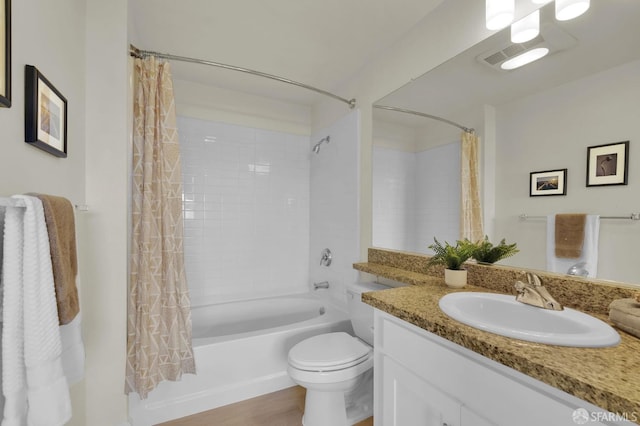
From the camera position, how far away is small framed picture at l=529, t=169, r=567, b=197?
1.01 metres

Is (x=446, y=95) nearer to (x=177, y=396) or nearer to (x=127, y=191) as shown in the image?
(x=127, y=191)

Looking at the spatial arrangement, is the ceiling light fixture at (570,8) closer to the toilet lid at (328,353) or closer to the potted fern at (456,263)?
Result: the potted fern at (456,263)

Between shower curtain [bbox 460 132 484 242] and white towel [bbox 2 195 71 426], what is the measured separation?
1.63m

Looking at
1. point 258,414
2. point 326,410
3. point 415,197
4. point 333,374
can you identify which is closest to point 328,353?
point 333,374

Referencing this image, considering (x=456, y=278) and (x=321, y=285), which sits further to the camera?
(x=321, y=285)

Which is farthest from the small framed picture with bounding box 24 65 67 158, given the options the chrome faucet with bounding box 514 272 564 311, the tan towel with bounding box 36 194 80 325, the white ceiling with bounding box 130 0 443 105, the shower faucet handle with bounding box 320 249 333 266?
the shower faucet handle with bounding box 320 249 333 266

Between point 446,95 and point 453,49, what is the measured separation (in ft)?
0.74

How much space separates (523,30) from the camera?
1104mm

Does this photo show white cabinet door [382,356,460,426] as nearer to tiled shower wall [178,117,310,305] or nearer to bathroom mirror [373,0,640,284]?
bathroom mirror [373,0,640,284]

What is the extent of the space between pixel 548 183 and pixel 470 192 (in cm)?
36

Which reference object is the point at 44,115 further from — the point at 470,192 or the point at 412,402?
the point at 470,192

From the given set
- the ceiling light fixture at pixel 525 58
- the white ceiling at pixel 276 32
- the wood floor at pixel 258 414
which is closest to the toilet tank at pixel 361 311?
the wood floor at pixel 258 414

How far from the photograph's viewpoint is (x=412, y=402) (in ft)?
2.92

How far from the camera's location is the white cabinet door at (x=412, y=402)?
771mm
